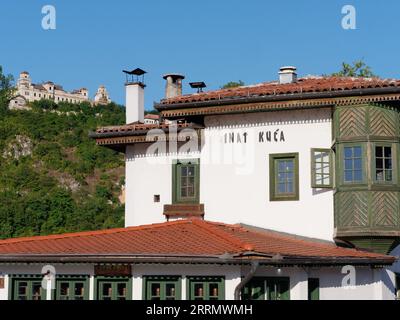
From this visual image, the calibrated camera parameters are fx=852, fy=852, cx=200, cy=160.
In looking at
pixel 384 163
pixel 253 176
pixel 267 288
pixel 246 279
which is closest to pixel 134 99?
pixel 253 176

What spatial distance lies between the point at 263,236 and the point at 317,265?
2237mm

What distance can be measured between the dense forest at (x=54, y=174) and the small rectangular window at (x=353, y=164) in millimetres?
91629

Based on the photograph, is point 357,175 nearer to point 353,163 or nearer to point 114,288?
point 353,163

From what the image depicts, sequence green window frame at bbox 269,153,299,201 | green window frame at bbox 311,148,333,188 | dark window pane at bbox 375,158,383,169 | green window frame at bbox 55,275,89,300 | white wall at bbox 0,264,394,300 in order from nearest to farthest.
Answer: white wall at bbox 0,264,394,300 → green window frame at bbox 55,275,89,300 → dark window pane at bbox 375,158,383,169 → green window frame at bbox 311,148,333,188 → green window frame at bbox 269,153,299,201

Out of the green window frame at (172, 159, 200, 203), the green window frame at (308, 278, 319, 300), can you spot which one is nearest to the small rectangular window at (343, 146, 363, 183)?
the green window frame at (308, 278, 319, 300)

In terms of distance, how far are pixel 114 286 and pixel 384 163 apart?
7331mm

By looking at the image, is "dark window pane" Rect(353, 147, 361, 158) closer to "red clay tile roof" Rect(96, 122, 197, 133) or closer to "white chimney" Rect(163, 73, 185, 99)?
"red clay tile roof" Rect(96, 122, 197, 133)

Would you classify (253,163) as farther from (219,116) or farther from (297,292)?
(297,292)

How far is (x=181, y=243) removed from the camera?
18.9m

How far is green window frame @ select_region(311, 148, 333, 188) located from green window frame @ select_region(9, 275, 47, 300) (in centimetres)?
725

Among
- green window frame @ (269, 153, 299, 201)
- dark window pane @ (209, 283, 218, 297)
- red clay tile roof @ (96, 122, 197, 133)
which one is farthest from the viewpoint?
red clay tile roof @ (96, 122, 197, 133)

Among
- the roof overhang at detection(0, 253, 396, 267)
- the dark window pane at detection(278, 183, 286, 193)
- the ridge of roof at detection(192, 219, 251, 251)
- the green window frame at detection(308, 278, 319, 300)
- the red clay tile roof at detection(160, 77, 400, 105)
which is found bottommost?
the green window frame at detection(308, 278, 319, 300)

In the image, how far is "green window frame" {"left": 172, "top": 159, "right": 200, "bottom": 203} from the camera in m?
23.1
